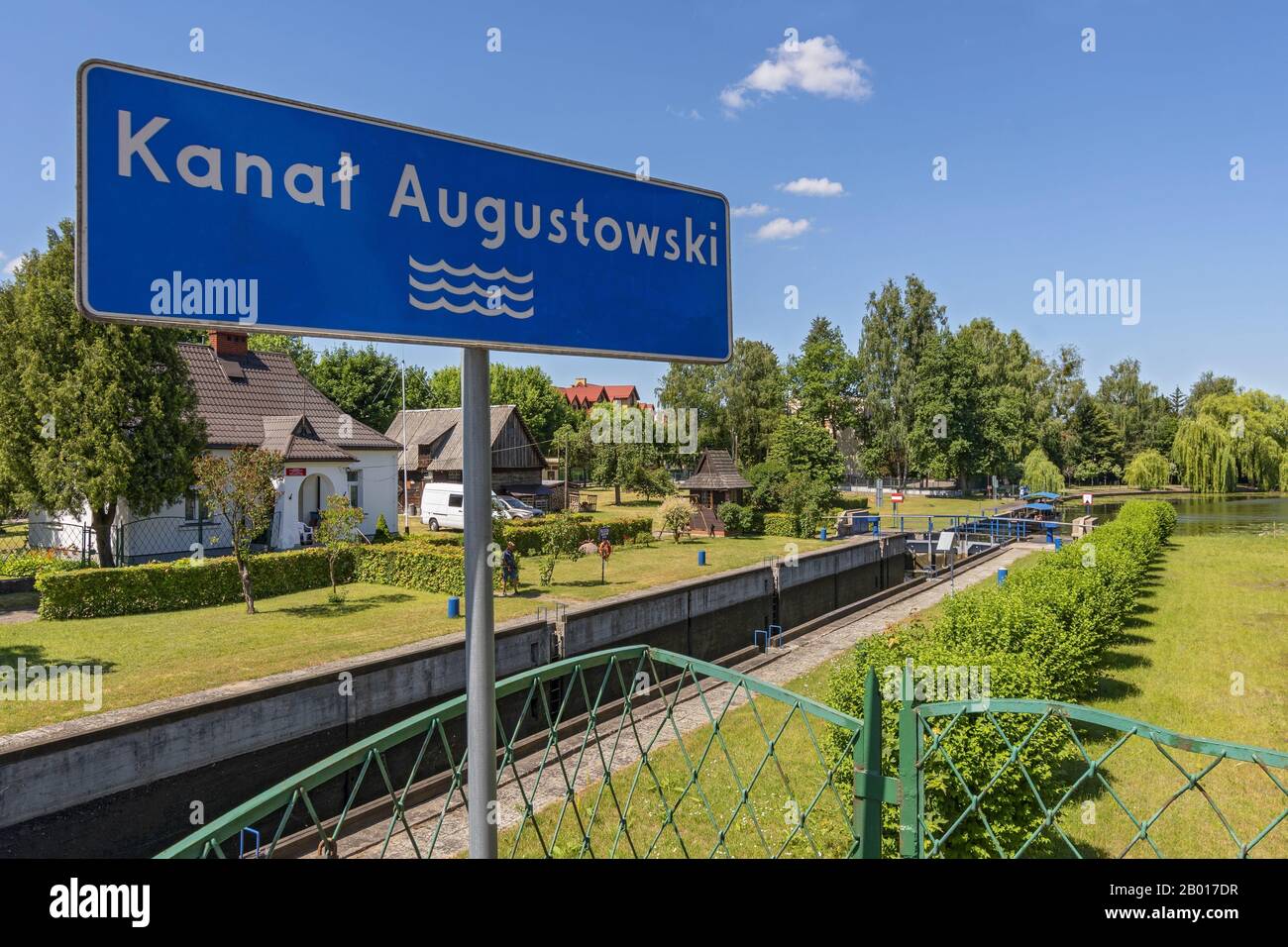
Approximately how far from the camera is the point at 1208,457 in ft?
212

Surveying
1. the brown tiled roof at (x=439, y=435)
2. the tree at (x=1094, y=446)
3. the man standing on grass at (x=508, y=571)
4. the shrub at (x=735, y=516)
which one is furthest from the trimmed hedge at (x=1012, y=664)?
the tree at (x=1094, y=446)

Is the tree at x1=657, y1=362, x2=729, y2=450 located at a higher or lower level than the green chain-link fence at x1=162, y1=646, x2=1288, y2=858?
higher

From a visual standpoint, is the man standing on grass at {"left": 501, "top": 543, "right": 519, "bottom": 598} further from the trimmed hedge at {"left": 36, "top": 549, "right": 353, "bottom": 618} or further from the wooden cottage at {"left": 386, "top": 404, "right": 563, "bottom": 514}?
the wooden cottage at {"left": 386, "top": 404, "right": 563, "bottom": 514}

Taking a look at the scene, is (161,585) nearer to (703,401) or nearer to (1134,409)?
Answer: (703,401)

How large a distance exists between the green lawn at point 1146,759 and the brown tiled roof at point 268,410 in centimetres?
2098

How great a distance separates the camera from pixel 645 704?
16156mm

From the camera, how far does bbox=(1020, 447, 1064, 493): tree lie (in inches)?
2645

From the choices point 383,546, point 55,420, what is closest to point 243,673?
point 383,546

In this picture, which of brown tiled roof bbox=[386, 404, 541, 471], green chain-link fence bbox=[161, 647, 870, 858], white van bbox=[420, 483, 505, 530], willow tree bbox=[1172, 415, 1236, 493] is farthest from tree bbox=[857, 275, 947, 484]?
green chain-link fence bbox=[161, 647, 870, 858]

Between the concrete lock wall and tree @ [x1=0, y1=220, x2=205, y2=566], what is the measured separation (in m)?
12.7

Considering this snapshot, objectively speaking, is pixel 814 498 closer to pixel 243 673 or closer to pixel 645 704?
pixel 645 704

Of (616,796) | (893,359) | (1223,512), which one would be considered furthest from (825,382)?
(616,796)

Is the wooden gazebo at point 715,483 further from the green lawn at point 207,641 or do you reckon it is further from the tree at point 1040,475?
the tree at point 1040,475

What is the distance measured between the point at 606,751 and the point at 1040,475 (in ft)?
216
